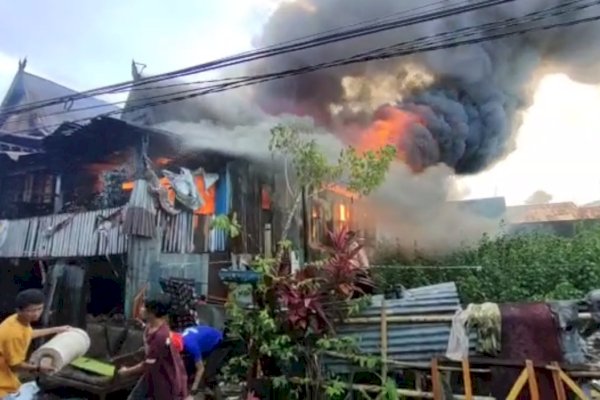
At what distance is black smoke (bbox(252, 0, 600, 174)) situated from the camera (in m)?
12.7

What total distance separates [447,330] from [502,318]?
→ 540 millimetres

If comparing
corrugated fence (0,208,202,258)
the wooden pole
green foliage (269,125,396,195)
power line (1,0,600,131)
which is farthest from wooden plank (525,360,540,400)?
corrugated fence (0,208,202,258)

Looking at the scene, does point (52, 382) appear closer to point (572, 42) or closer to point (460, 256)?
point (460, 256)

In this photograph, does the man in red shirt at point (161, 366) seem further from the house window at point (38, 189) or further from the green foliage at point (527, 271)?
the house window at point (38, 189)

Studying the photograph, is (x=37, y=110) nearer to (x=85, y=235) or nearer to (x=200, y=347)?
(x=85, y=235)

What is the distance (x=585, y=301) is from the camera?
15.3 feet

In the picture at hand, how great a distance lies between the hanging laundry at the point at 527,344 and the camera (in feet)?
14.7

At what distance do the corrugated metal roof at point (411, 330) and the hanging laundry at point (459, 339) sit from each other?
2.8 inches

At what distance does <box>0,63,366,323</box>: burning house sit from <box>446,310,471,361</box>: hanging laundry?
4.08 m

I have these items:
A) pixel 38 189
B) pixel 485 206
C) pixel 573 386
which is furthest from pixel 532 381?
pixel 485 206

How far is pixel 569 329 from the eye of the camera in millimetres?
4609

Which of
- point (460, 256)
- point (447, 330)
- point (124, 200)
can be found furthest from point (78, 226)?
point (460, 256)

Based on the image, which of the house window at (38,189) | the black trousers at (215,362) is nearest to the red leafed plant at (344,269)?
the black trousers at (215,362)

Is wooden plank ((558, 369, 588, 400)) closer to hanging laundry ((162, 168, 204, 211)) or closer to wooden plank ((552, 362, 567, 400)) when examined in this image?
wooden plank ((552, 362, 567, 400))
